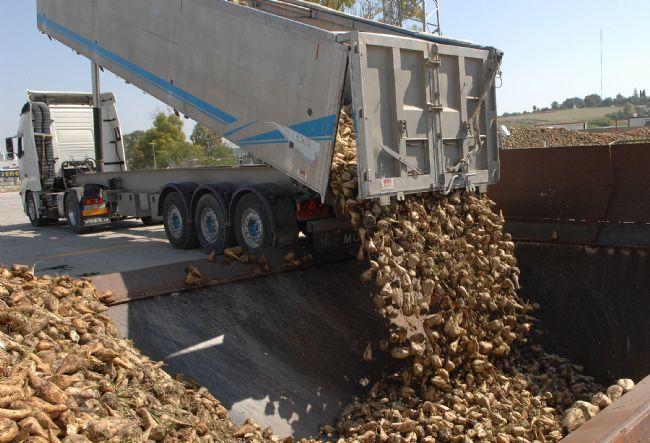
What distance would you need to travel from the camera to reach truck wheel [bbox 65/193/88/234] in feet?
38.6

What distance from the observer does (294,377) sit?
5953 mm

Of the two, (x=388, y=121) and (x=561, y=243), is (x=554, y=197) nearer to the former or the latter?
(x=561, y=243)

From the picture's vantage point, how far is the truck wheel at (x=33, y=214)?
44.8 ft

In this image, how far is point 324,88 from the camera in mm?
5766

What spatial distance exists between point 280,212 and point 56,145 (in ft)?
28.0

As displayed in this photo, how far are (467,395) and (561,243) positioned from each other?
299 cm

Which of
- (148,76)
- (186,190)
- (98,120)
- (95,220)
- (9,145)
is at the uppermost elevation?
(148,76)

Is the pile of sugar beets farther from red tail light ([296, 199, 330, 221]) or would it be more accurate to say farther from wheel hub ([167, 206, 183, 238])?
wheel hub ([167, 206, 183, 238])

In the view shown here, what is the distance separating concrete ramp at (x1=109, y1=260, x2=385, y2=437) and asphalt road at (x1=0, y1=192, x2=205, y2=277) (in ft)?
5.00

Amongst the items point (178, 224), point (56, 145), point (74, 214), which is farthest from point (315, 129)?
point (56, 145)

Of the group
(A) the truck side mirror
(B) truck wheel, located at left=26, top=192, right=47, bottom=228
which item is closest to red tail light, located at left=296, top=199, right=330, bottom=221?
(B) truck wheel, located at left=26, top=192, right=47, bottom=228

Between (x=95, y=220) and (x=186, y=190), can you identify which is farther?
(x=95, y=220)

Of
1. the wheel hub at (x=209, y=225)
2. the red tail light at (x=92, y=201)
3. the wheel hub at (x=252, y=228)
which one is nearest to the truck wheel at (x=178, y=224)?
the wheel hub at (x=209, y=225)

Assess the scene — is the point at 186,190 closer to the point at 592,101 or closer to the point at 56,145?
the point at 56,145
